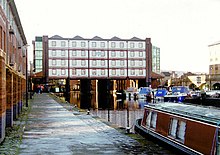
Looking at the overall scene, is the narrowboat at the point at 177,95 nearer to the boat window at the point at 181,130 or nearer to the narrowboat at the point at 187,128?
the narrowboat at the point at 187,128

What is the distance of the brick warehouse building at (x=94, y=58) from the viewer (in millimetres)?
101750

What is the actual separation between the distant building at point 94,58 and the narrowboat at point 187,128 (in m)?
83.2

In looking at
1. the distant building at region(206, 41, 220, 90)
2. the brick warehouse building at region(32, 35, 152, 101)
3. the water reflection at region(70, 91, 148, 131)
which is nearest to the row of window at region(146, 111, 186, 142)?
the water reflection at region(70, 91, 148, 131)

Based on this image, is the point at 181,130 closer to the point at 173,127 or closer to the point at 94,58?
the point at 173,127

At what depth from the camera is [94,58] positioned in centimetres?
10288

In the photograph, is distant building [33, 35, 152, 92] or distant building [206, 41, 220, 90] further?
distant building [206, 41, 220, 90]

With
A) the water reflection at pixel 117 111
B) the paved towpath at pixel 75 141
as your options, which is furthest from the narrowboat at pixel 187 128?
the water reflection at pixel 117 111

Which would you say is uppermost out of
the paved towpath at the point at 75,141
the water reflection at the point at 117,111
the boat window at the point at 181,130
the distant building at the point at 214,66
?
the distant building at the point at 214,66

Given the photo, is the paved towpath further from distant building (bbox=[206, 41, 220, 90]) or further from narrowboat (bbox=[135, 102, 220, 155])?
distant building (bbox=[206, 41, 220, 90])

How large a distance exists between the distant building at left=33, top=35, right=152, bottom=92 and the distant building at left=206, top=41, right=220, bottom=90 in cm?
1647

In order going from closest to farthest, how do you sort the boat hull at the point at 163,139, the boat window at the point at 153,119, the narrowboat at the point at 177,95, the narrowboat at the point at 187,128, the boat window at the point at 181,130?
the narrowboat at the point at 187,128, the boat hull at the point at 163,139, the boat window at the point at 181,130, the boat window at the point at 153,119, the narrowboat at the point at 177,95

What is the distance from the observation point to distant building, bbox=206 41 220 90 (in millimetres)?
102250

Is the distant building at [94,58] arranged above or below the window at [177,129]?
above

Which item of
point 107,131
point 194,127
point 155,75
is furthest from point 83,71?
point 194,127
